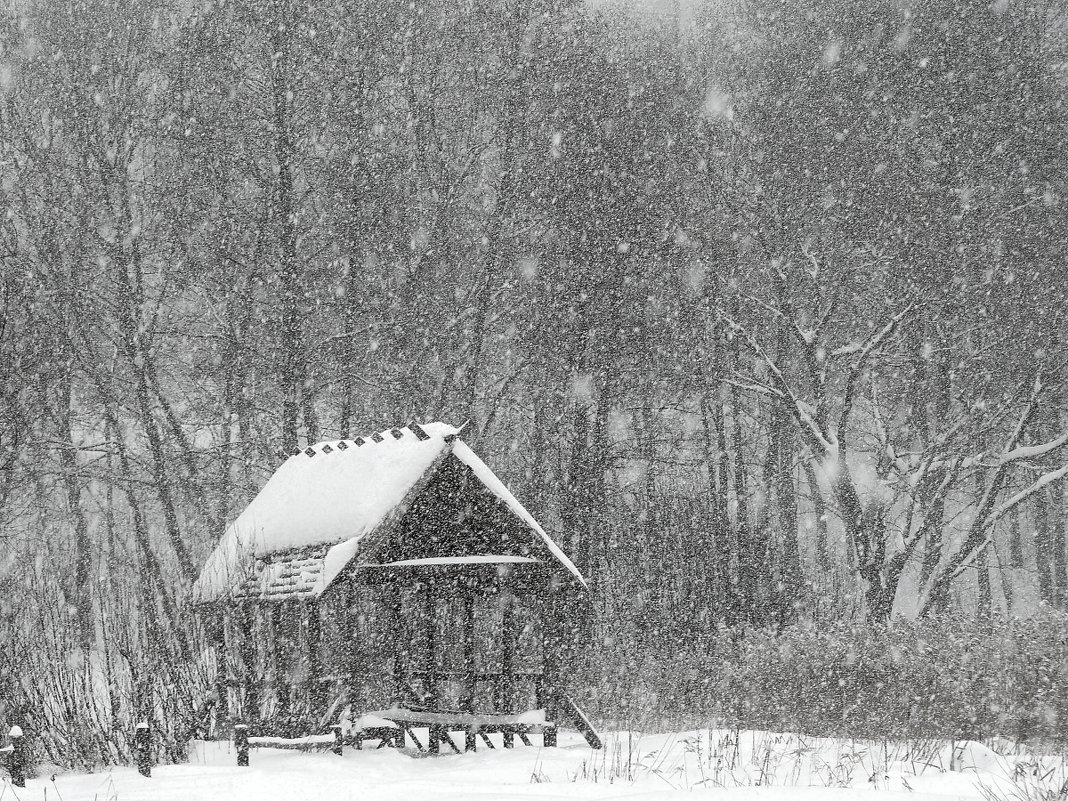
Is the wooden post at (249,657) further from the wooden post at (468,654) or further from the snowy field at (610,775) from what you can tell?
the wooden post at (468,654)

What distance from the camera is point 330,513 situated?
39.2 feet

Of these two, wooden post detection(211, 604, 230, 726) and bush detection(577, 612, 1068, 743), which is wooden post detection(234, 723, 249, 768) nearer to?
wooden post detection(211, 604, 230, 726)

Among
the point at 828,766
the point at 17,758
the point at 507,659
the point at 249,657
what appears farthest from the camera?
the point at 507,659

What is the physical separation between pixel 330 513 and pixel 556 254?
11.0 m

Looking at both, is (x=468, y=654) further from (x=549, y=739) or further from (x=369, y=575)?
(x=369, y=575)

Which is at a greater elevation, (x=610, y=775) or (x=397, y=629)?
(x=397, y=629)

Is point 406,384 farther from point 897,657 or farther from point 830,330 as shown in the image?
point 897,657

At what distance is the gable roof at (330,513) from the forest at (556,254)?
21.9ft

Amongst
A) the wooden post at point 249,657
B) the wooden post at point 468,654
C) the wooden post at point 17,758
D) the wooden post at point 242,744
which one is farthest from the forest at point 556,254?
the wooden post at point 17,758

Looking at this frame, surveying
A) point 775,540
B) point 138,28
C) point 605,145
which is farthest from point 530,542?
point 138,28

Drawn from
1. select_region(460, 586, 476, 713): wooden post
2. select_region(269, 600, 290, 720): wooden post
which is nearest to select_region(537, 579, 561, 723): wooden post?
select_region(460, 586, 476, 713): wooden post

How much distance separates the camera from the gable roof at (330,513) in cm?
1122

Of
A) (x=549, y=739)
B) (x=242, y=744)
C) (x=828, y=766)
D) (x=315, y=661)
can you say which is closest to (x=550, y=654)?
(x=549, y=739)

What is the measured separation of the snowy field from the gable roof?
69.1 inches
